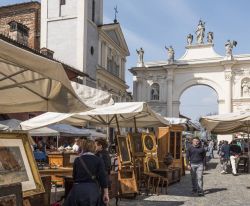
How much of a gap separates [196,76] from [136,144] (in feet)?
129

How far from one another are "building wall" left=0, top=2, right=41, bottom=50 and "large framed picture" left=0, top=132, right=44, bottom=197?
34289 millimetres

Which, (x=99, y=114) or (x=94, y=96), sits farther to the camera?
(x=99, y=114)

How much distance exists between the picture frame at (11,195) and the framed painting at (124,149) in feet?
23.2

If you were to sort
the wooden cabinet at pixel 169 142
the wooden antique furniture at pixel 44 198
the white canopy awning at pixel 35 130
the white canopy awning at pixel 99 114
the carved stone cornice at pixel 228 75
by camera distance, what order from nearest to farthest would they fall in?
the wooden antique furniture at pixel 44 198 → the white canopy awning at pixel 99 114 → the white canopy awning at pixel 35 130 → the wooden cabinet at pixel 169 142 → the carved stone cornice at pixel 228 75

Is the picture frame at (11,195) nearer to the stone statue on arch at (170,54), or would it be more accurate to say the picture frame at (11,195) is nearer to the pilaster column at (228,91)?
the pilaster column at (228,91)

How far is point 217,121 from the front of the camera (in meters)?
13.7

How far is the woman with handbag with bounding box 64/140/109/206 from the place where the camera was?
218 inches

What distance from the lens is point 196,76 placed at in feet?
164

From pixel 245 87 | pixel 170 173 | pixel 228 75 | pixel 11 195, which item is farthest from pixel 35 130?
pixel 245 87

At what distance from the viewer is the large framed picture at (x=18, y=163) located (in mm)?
4211

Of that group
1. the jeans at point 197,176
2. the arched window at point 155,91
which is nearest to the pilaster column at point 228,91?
the arched window at point 155,91

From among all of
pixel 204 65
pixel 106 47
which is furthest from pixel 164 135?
pixel 204 65

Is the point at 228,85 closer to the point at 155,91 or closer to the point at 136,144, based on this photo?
the point at 155,91

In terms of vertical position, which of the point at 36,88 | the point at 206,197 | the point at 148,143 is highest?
the point at 36,88
